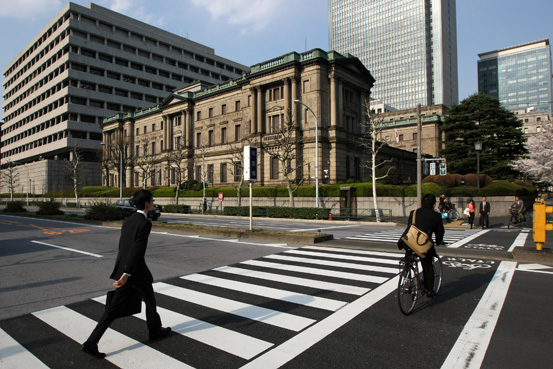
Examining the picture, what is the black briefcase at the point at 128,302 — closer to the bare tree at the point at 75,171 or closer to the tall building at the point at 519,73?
the bare tree at the point at 75,171

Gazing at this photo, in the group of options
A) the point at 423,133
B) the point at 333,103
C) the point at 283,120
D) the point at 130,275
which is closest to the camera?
the point at 130,275

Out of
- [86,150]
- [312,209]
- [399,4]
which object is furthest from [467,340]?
[399,4]

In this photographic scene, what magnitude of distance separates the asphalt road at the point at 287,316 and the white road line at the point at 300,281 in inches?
1.0

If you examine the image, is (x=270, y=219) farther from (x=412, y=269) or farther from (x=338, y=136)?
(x=412, y=269)

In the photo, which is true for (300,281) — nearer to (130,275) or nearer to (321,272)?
(321,272)

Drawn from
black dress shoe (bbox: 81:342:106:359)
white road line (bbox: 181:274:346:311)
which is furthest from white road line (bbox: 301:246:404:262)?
black dress shoe (bbox: 81:342:106:359)

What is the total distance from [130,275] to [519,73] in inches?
8010

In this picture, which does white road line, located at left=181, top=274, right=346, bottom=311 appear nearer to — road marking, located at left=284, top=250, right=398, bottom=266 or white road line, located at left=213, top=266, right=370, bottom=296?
white road line, located at left=213, top=266, right=370, bottom=296

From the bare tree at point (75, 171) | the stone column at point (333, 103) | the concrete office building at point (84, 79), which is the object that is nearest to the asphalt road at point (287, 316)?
the stone column at point (333, 103)

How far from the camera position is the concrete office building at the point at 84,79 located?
7531 centimetres

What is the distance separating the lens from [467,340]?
4488mm

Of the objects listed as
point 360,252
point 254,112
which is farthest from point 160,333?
point 254,112

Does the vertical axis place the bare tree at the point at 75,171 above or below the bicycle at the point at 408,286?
above

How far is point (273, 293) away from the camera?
6.63 meters
